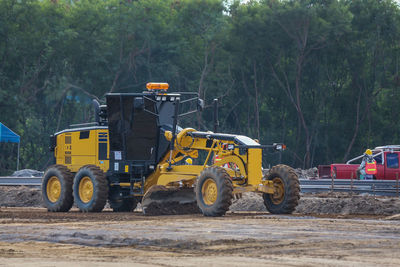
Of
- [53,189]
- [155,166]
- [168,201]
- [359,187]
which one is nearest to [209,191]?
[168,201]

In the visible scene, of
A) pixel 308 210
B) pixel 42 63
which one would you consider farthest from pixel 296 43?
pixel 308 210

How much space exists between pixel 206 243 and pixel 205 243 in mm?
16

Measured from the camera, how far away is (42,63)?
60.8 meters

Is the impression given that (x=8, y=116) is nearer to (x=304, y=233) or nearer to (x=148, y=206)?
(x=148, y=206)

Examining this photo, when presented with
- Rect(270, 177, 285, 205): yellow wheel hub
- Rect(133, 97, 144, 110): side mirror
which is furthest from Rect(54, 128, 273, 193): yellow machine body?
Rect(133, 97, 144, 110): side mirror

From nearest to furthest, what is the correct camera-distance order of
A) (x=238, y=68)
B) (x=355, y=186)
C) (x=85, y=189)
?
(x=85, y=189)
(x=355, y=186)
(x=238, y=68)

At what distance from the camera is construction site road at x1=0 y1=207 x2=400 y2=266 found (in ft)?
34.8

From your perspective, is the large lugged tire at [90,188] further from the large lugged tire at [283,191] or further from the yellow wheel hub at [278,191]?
the yellow wheel hub at [278,191]

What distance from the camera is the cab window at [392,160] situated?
36.8 metres

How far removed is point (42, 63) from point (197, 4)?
12359mm

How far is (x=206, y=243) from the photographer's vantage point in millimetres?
12422

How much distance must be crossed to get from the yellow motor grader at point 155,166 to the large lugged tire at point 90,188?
0.08 feet

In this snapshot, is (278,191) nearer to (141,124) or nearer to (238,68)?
(141,124)

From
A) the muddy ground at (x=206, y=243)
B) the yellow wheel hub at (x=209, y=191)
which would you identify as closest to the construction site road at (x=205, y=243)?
the muddy ground at (x=206, y=243)
